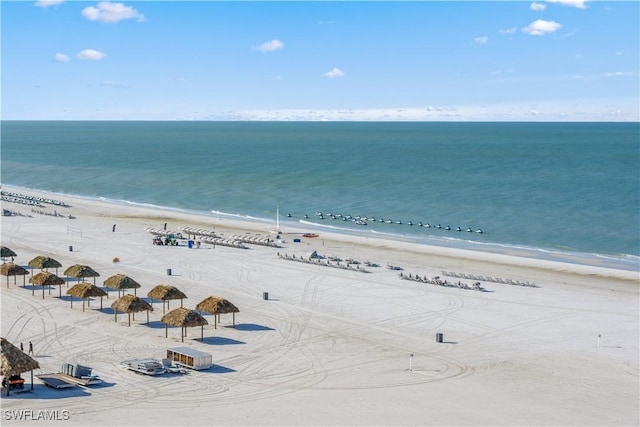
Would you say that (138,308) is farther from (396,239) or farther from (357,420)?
(396,239)

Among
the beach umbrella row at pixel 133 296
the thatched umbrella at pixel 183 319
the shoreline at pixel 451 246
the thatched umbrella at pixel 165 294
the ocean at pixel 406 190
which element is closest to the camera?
the thatched umbrella at pixel 183 319

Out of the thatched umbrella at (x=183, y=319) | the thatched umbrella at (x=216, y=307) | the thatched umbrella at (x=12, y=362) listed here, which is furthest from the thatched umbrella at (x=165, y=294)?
the thatched umbrella at (x=12, y=362)

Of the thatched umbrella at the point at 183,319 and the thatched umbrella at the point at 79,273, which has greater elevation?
the thatched umbrella at the point at 79,273

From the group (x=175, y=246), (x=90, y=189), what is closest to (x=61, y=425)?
(x=175, y=246)

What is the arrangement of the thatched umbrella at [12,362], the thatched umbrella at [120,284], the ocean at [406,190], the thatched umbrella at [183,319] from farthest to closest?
the ocean at [406,190] → the thatched umbrella at [120,284] → the thatched umbrella at [183,319] → the thatched umbrella at [12,362]

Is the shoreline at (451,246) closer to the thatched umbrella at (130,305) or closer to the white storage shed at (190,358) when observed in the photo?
the thatched umbrella at (130,305)

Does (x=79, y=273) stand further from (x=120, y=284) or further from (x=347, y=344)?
(x=347, y=344)
